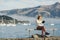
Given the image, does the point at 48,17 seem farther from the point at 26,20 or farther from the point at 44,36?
the point at 44,36

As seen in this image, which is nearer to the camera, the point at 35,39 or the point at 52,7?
the point at 35,39

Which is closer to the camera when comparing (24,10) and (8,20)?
(24,10)

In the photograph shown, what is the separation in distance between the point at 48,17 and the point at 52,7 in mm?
287

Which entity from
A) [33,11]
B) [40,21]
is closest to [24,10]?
[33,11]

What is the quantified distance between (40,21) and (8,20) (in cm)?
186

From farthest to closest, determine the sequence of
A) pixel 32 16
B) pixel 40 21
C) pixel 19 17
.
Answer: pixel 19 17, pixel 32 16, pixel 40 21

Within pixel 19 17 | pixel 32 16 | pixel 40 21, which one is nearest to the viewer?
pixel 40 21

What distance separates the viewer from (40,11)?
4469 millimetres

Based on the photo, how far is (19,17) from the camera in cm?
470

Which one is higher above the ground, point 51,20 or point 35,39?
point 51,20

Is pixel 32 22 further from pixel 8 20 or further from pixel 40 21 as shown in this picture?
pixel 40 21

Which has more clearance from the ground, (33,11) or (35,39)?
(33,11)

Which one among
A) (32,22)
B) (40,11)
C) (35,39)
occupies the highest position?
(40,11)

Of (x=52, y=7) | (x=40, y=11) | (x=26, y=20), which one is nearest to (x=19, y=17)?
(x=26, y=20)
